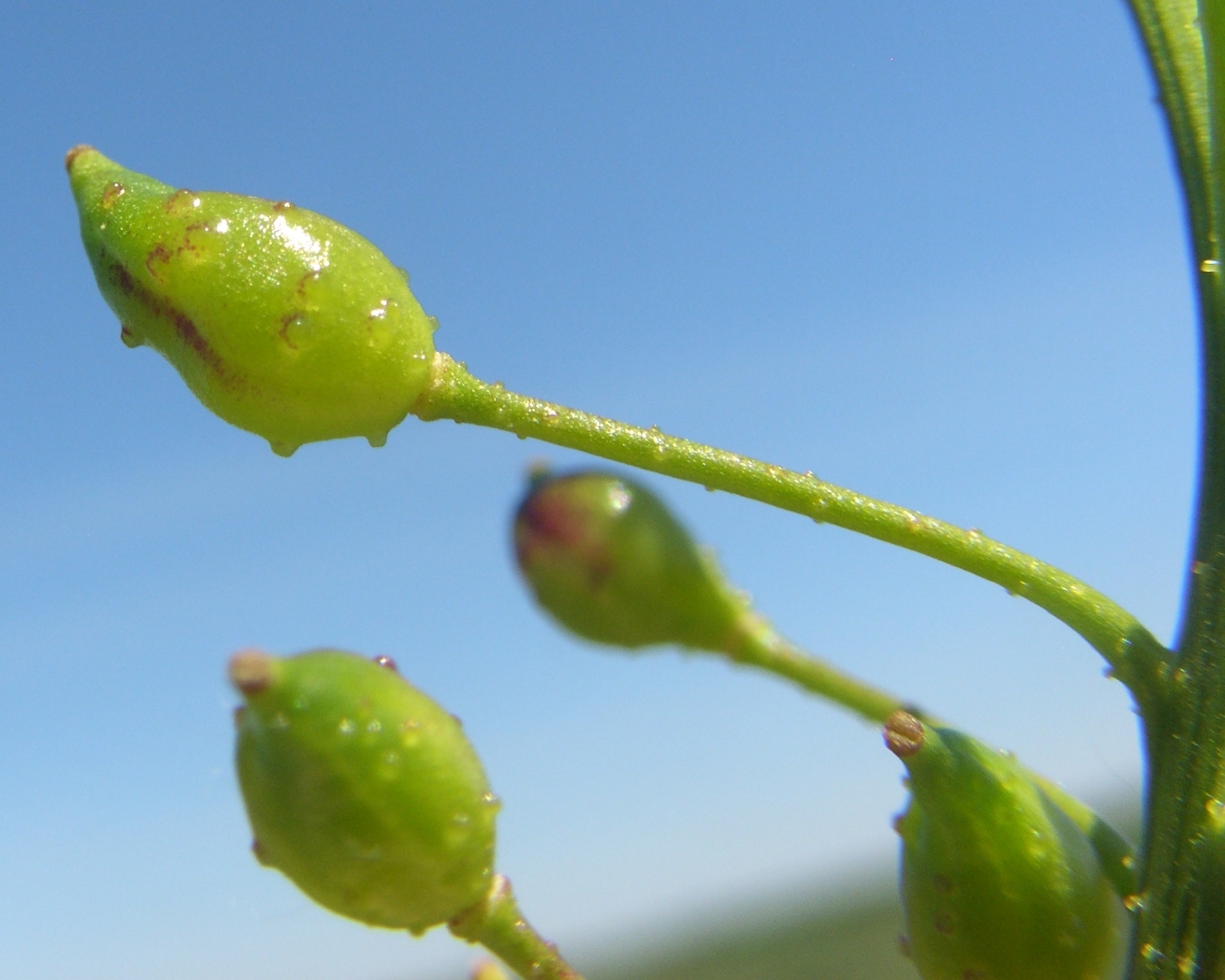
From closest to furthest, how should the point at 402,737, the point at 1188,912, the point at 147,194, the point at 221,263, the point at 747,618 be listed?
the point at 1188,912 → the point at 402,737 → the point at 221,263 → the point at 147,194 → the point at 747,618

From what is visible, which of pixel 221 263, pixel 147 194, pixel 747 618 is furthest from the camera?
pixel 747 618

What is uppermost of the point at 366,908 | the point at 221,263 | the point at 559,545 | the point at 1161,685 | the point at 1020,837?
the point at 221,263

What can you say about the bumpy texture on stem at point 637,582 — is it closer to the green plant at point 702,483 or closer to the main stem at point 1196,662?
the green plant at point 702,483

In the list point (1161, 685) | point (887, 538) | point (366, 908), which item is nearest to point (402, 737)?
point (366, 908)

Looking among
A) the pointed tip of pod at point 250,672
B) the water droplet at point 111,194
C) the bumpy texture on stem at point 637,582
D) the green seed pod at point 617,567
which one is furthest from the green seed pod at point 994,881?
the water droplet at point 111,194

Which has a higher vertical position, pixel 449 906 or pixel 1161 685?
pixel 1161 685

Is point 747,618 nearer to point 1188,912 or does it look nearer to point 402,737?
point 402,737

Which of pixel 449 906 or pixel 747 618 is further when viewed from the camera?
pixel 747 618
